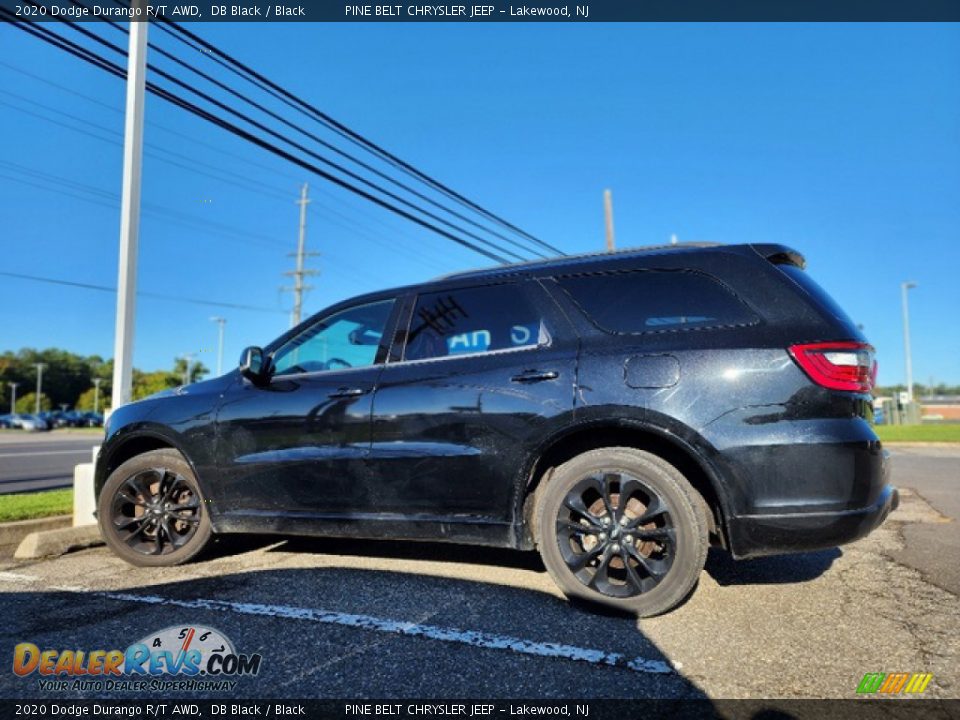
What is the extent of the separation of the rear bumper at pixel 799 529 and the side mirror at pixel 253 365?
9.39 feet

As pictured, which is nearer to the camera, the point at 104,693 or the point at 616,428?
the point at 104,693

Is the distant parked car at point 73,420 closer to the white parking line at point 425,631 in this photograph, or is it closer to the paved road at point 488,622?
the paved road at point 488,622

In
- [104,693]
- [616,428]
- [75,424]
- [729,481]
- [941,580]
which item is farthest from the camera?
[75,424]

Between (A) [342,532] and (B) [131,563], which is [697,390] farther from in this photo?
(B) [131,563]

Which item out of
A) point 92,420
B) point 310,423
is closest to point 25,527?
point 310,423

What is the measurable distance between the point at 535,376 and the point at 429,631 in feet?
4.28

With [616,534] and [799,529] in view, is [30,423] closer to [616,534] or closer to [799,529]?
[616,534]

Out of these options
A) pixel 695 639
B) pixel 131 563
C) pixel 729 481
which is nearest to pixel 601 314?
pixel 729 481

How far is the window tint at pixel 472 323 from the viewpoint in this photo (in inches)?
132

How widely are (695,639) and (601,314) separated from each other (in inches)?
61.6

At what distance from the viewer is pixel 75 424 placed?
66312 mm

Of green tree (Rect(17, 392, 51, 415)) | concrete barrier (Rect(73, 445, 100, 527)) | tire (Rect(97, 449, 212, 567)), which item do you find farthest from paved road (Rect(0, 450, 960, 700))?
green tree (Rect(17, 392, 51, 415))

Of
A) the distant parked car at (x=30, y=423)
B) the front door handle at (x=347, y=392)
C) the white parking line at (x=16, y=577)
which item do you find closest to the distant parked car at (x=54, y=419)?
the distant parked car at (x=30, y=423)

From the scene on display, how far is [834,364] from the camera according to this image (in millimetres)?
2678
